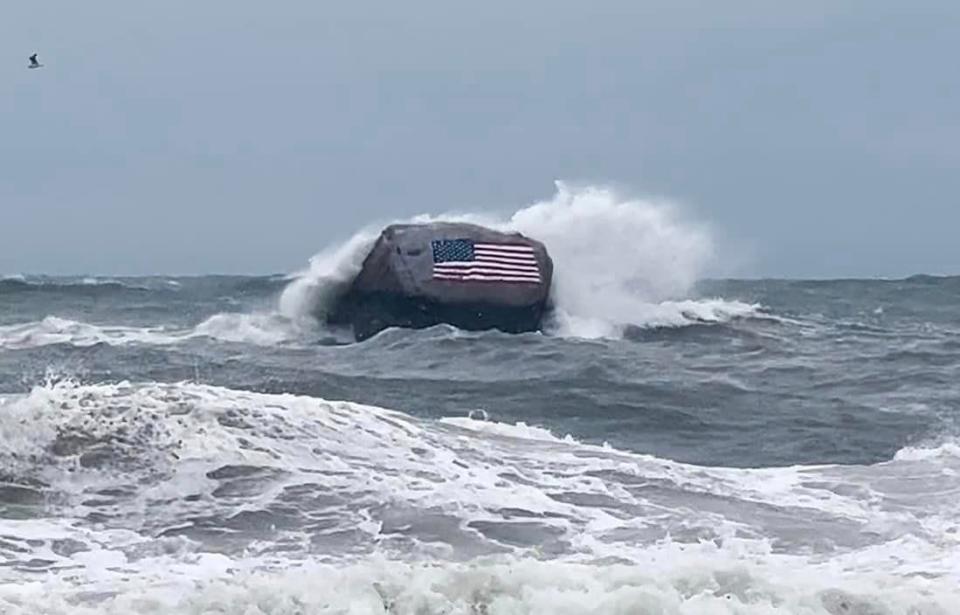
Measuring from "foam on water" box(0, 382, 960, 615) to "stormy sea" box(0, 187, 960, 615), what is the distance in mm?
20

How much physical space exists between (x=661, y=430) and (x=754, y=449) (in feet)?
3.95

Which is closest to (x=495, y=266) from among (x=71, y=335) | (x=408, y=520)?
(x=71, y=335)

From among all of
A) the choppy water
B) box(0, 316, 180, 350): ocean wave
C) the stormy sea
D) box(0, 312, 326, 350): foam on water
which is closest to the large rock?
box(0, 312, 326, 350): foam on water

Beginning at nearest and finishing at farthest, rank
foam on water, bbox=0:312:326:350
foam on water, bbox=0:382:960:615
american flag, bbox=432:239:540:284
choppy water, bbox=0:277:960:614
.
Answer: foam on water, bbox=0:382:960:615, choppy water, bbox=0:277:960:614, american flag, bbox=432:239:540:284, foam on water, bbox=0:312:326:350

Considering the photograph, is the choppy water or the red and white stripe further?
the red and white stripe

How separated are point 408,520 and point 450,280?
544 inches

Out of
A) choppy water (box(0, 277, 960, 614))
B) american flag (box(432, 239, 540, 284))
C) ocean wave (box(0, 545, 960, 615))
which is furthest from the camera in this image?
american flag (box(432, 239, 540, 284))

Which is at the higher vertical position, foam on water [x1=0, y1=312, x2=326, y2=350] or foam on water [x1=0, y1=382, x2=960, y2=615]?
foam on water [x1=0, y1=312, x2=326, y2=350]

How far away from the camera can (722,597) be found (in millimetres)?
7449

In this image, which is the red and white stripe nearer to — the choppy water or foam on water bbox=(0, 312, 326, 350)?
foam on water bbox=(0, 312, 326, 350)

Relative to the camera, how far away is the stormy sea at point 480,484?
746 cm

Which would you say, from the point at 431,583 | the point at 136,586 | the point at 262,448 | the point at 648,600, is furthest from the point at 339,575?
the point at 262,448

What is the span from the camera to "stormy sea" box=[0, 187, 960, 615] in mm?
7465

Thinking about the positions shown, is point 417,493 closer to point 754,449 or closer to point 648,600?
point 648,600
